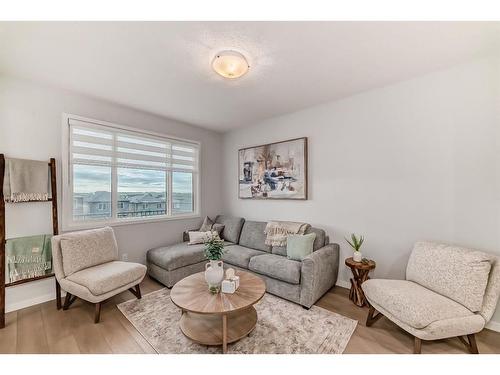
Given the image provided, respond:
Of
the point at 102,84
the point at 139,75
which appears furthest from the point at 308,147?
the point at 102,84

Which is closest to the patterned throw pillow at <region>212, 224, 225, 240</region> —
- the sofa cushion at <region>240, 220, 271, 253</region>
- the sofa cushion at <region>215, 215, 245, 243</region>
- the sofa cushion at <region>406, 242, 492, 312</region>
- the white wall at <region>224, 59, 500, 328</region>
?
the sofa cushion at <region>215, 215, 245, 243</region>

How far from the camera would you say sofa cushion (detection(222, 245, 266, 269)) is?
9.52ft

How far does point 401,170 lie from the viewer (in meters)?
2.42

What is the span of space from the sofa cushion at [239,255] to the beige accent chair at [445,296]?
58.2 inches

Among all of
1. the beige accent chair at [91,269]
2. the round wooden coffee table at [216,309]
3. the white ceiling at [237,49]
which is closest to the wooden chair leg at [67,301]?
the beige accent chair at [91,269]

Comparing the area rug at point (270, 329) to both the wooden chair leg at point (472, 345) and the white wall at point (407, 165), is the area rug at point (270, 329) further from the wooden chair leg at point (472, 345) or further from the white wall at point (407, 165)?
the white wall at point (407, 165)

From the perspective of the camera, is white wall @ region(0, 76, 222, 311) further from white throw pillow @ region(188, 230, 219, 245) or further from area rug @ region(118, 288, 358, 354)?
area rug @ region(118, 288, 358, 354)

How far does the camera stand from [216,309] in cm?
160

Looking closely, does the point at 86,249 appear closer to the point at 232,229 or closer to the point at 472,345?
the point at 232,229

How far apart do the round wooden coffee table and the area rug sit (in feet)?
0.23

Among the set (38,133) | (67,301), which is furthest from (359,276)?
(38,133)

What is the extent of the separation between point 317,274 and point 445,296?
1.06m
